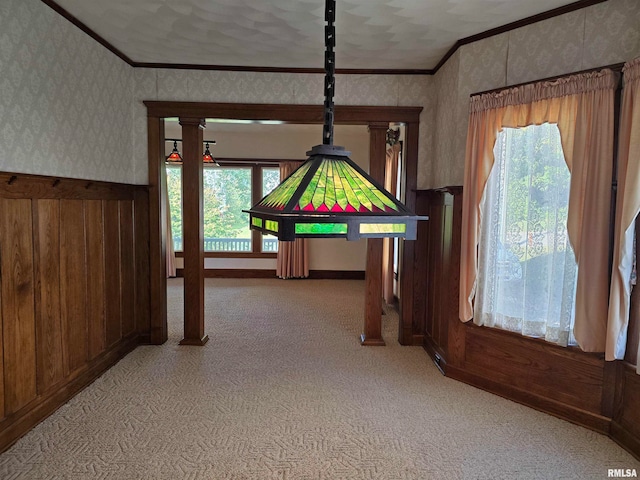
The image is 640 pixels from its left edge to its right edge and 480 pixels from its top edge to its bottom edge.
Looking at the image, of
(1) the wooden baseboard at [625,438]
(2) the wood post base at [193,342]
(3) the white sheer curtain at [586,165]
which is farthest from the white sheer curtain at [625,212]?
(2) the wood post base at [193,342]

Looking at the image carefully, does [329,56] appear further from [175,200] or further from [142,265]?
[175,200]

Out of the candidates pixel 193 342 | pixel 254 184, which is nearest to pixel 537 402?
pixel 193 342

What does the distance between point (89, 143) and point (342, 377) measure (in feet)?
9.09

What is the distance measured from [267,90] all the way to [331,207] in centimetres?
309

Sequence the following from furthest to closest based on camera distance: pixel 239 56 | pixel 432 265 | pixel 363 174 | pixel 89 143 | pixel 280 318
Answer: pixel 280 318 → pixel 432 265 → pixel 239 56 → pixel 89 143 → pixel 363 174

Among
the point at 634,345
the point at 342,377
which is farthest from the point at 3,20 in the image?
the point at 634,345

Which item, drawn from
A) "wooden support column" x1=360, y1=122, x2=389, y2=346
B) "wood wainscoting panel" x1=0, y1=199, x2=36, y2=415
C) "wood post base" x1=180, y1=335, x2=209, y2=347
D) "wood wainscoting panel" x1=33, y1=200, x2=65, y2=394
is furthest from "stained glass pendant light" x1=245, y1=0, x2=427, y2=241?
"wood post base" x1=180, y1=335, x2=209, y2=347

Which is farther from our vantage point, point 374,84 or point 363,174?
point 374,84

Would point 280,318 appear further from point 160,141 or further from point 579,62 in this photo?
point 579,62

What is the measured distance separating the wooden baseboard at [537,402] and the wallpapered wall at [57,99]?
3374mm

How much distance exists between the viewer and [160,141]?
4.07 m

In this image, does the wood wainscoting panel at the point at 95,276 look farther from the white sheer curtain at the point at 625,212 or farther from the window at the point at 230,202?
the window at the point at 230,202

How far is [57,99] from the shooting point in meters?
2.87

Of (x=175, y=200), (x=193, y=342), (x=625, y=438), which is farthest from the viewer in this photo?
(x=175, y=200)
